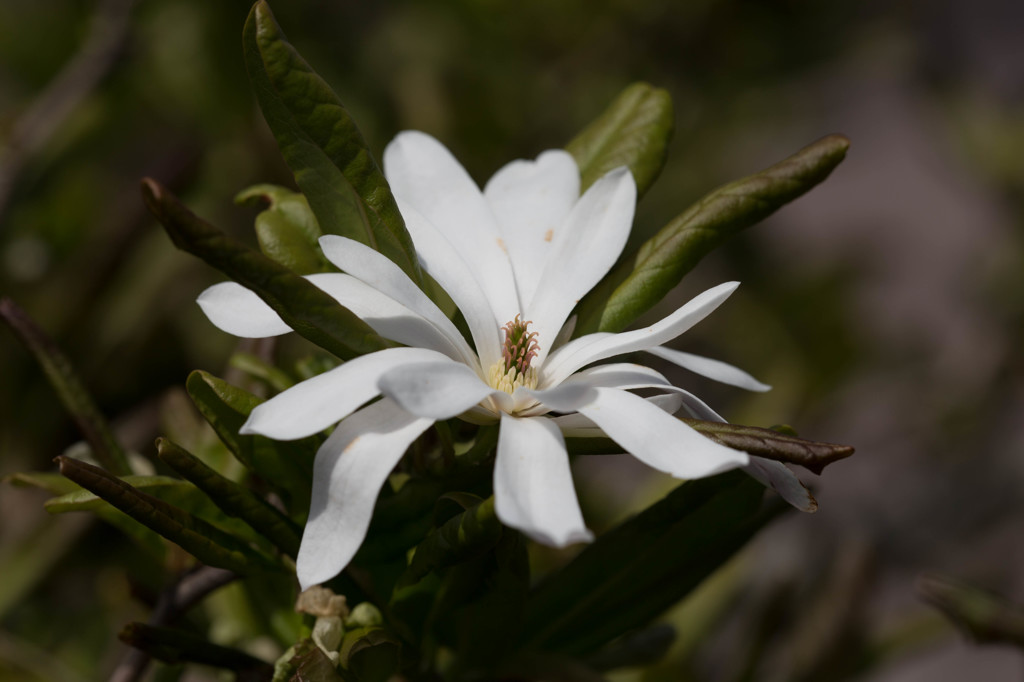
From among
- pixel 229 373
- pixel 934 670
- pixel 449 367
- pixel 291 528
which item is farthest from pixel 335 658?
pixel 934 670

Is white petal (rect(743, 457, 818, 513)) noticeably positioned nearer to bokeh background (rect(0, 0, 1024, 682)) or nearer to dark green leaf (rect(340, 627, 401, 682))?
dark green leaf (rect(340, 627, 401, 682))

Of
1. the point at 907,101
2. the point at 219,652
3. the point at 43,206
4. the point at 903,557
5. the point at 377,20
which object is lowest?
the point at 903,557

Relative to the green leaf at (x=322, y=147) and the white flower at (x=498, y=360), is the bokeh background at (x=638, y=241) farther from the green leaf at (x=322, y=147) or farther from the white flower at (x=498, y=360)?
the green leaf at (x=322, y=147)

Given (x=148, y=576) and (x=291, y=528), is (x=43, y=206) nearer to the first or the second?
(x=148, y=576)

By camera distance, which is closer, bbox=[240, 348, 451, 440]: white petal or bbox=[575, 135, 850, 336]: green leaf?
bbox=[240, 348, 451, 440]: white petal

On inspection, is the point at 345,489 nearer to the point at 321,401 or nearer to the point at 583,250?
the point at 321,401

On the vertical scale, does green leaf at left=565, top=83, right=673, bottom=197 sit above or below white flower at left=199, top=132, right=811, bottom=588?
above

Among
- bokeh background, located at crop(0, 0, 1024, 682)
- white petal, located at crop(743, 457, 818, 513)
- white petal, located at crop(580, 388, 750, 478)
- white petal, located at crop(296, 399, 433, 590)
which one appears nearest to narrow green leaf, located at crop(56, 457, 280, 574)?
white petal, located at crop(296, 399, 433, 590)
